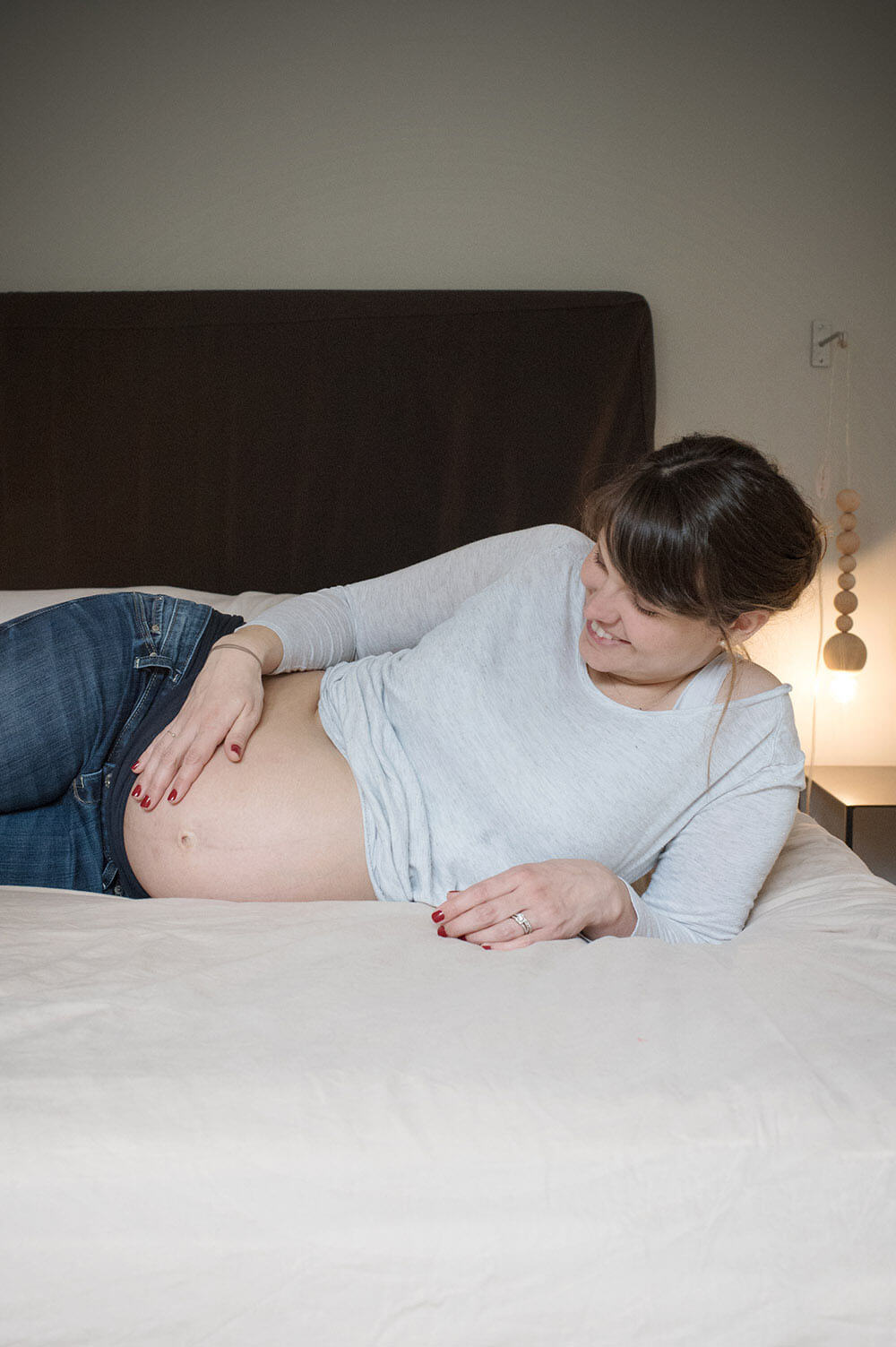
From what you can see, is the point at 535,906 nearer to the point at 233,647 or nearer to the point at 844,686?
the point at 233,647

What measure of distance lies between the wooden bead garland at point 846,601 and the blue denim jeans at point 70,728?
1600 mm

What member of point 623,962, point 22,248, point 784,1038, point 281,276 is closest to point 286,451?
point 281,276

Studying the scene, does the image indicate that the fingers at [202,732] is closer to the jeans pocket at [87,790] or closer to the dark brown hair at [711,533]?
the jeans pocket at [87,790]

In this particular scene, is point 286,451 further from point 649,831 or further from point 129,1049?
point 129,1049

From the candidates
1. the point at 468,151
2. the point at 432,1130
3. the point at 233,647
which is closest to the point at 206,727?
the point at 233,647

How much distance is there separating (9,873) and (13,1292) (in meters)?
0.52

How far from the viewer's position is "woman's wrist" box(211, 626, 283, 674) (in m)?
1.10

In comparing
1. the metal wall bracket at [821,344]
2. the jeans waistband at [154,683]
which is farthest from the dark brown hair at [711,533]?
the metal wall bracket at [821,344]

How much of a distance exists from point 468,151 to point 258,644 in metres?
1.55

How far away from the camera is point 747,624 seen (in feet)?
3.17

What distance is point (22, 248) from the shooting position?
215cm

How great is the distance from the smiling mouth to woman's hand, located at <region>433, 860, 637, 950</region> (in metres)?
0.23

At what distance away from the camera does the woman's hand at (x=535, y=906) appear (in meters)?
0.87

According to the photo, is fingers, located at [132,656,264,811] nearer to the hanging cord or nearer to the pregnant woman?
the pregnant woman
